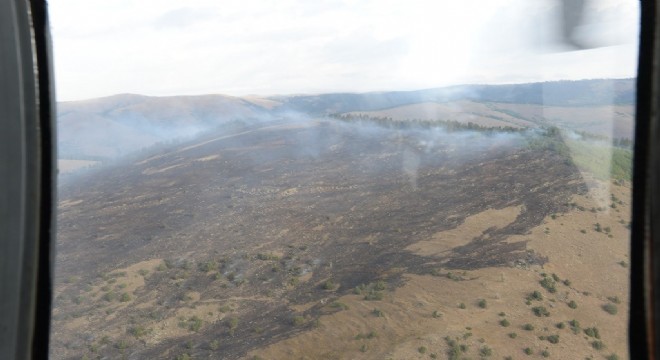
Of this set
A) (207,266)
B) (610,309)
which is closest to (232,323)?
(207,266)

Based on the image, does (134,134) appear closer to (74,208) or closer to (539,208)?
(74,208)

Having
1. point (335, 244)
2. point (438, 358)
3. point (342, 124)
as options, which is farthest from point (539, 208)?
point (342, 124)

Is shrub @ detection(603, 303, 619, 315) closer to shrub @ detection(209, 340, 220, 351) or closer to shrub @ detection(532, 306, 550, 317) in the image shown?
shrub @ detection(532, 306, 550, 317)

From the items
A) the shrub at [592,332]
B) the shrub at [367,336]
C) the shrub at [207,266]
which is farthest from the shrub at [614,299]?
the shrub at [207,266]

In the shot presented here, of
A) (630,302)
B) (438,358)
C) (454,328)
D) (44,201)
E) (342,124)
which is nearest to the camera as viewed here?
(630,302)

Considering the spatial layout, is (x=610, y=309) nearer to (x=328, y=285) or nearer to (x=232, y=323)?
(x=328, y=285)

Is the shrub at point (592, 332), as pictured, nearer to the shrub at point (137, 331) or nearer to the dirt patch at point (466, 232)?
the dirt patch at point (466, 232)

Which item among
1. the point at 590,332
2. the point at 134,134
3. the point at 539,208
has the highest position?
the point at 134,134
